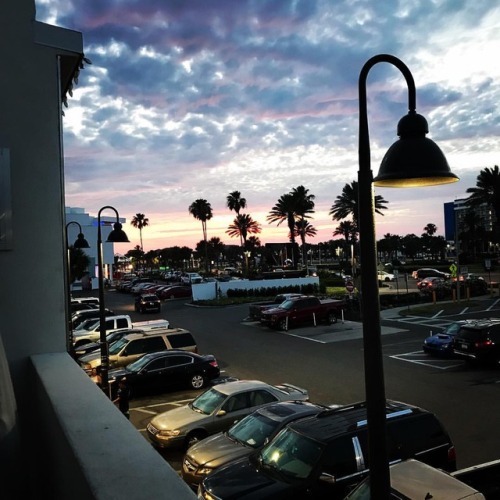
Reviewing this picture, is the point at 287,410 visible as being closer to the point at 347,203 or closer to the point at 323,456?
the point at 323,456

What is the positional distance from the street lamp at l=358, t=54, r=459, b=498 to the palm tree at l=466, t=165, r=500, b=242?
205ft

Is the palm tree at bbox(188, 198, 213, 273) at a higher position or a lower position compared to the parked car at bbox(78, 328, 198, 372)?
higher

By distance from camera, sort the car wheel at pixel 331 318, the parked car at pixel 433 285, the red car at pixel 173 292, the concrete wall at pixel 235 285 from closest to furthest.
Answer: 1. the car wheel at pixel 331 318
2. the parked car at pixel 433 285
3. the concrete wall at pixel 235 285
4. the red car at pixel 173 292

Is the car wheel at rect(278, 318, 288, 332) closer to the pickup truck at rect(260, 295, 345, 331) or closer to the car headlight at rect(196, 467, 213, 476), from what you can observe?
the pickup truck at rect(260, 295, 345, 331)

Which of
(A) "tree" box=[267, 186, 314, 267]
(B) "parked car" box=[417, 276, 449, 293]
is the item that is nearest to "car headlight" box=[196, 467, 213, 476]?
(B) "parked car" box=[417, 276, 449, 293]

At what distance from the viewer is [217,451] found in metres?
8.39

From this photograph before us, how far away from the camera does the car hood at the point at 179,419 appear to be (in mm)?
10117

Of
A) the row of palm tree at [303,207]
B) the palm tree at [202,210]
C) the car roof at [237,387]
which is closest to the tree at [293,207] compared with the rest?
the row of palm tree at [303,207]

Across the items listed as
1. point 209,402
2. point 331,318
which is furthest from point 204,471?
point 331,318

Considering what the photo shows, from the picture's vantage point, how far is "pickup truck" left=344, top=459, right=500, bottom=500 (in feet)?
18.4

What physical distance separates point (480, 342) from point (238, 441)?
36.4 ft

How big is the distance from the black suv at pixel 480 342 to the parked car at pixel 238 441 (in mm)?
9394

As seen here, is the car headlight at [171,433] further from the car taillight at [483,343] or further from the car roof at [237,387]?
the car taillight at [483,343]

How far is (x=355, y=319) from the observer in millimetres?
30109
